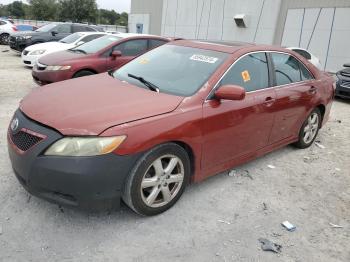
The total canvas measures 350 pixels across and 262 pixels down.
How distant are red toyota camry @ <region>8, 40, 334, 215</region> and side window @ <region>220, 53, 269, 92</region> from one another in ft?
0.04

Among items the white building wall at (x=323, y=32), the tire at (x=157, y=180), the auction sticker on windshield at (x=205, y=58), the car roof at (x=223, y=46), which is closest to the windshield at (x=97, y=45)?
the car roof at (x=223, y=46)

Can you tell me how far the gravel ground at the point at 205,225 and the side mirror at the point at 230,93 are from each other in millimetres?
1098

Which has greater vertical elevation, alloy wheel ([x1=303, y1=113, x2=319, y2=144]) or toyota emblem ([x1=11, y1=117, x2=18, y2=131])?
toyota emblem ([x1=11, y1=117, x2=18, y2=131])

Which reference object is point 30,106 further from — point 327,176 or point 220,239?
point 327,176

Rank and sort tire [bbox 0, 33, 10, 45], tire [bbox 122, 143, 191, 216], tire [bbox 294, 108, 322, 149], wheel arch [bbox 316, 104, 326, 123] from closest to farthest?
tire [bbox 122, 143, 191, 216] → tire [bbox 294, 108, 322, 149] → wheel arch [bbox 316, 104, 326, 123] → tire [bbox 0, 33, 10, 45]

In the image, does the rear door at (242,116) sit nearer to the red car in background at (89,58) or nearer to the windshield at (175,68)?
the windshield at (175,68)

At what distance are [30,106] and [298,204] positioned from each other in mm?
2918

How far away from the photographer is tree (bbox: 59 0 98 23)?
173 ft

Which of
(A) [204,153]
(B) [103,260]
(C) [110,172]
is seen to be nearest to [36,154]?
(C) [110,172]

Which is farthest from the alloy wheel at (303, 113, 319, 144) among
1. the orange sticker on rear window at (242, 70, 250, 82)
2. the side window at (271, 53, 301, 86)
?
the orange sticker on rear window at (242, 70, 250, 82)

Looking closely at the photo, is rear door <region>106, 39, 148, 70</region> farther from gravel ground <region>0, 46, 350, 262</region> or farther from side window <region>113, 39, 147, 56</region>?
gravel ground <region>0, 46, 350, 262</region>

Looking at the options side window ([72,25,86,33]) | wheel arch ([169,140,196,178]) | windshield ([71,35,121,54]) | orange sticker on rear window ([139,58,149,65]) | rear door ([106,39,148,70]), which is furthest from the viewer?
side window ([72,25,86,33])

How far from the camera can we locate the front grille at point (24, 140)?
284 centimetres

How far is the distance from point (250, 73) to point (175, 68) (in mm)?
879
